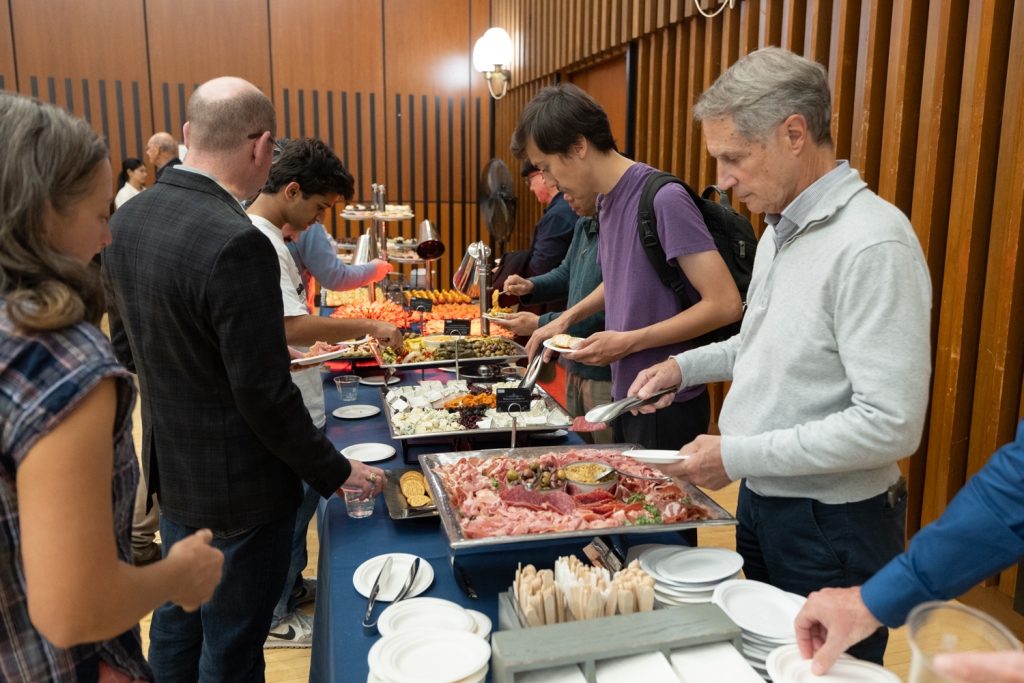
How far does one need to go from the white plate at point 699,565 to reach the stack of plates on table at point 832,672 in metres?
0.25

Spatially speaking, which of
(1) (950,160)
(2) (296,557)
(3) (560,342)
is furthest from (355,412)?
(1) (950,160)

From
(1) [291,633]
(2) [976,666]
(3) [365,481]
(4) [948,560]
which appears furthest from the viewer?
(1) [291,633]

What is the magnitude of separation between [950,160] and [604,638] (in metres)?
2.53

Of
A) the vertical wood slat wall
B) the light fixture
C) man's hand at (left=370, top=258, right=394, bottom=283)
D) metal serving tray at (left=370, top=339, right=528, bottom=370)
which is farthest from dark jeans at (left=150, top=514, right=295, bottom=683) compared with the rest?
the light fixture

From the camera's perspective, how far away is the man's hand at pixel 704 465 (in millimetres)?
1268

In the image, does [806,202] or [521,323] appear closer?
[806,202]

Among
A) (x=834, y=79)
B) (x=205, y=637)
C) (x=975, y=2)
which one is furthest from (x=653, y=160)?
(x=205, y=637)

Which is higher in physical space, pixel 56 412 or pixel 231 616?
pixel 56 412

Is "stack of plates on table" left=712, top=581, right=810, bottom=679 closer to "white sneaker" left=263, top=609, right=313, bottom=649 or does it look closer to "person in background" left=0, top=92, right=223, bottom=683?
"person in background" left=0, top=92, right=223, bottom=683

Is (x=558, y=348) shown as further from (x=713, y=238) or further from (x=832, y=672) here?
(x=832, y=672)

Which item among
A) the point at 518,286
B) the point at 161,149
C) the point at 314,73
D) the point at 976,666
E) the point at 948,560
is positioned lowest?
the point at 518,286

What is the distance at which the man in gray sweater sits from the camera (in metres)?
1.11

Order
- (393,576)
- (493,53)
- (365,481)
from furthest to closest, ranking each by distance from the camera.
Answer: (493,53) < (365,481) < (393,576)

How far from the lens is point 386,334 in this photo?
→ 2.62m
